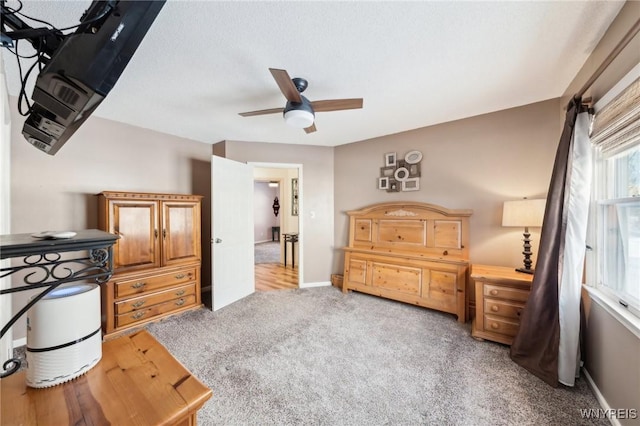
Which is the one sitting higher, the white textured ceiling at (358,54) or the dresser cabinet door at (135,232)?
the white textured ceiling at (358,54)

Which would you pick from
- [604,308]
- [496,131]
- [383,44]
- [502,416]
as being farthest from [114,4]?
[496,131]

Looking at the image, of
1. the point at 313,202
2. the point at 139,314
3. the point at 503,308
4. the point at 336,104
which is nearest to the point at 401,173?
the point at 313,202

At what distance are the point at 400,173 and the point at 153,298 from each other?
11.3 ft

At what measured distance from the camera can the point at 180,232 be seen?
3020 mm

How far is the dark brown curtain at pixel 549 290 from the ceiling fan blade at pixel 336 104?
5.12 feet

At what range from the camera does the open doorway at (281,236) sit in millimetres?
4230

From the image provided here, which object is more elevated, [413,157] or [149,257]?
[413,157]

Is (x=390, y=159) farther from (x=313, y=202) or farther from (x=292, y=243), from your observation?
(x=292, y=243)

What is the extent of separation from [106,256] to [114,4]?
0.71 metres

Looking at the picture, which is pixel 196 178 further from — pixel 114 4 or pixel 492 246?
pixel 492 246

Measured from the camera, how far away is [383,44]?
1.62 m

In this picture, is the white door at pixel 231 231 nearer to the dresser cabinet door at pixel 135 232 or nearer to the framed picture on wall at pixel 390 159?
the dresser cabinet door at pixel 135 232

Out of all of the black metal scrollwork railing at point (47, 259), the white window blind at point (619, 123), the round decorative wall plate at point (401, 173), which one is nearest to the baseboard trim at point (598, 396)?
the white window blind at point (619, 123)

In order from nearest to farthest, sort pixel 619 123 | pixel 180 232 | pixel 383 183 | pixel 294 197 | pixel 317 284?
pixel 619 123, pixel 180 232, pixel 383 183, pixel 317 284, pixel 294 197
